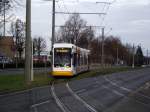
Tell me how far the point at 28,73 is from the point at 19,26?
6342 centimetres

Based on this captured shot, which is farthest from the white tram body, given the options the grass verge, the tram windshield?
the grass verge

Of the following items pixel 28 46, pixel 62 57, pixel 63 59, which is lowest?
pixel 63 59

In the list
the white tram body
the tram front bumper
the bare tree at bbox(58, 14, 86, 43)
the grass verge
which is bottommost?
the grass verge

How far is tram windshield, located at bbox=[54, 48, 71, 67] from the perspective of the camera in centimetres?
4153

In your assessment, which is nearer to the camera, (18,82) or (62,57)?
(18,82)

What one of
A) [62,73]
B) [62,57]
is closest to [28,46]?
[62,57]

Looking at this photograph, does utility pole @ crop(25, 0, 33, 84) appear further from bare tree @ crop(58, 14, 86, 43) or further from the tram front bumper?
bare tree @ crop(58, 14, 86, 43)

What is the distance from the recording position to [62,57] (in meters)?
41.8

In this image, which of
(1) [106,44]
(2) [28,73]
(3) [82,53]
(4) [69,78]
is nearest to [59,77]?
(4) [69,78]

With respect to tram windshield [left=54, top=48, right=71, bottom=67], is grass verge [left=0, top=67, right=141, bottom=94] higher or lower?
lower

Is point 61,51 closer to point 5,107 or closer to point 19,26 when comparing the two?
point 5,107

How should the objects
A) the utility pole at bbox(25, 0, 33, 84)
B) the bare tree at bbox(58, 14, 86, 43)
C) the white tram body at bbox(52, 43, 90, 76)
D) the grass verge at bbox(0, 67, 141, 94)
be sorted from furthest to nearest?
the bare tree at bbox(58, 14, 86, 43) < the white tram body at bbox(52, 43, 90, 76) < the utility pole at bbox(25, 0, 33, 84) < the grass verge at bbox(0, 67, 141, 94)

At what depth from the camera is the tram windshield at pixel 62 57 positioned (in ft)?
136

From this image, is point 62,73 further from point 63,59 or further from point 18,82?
point 18,82
